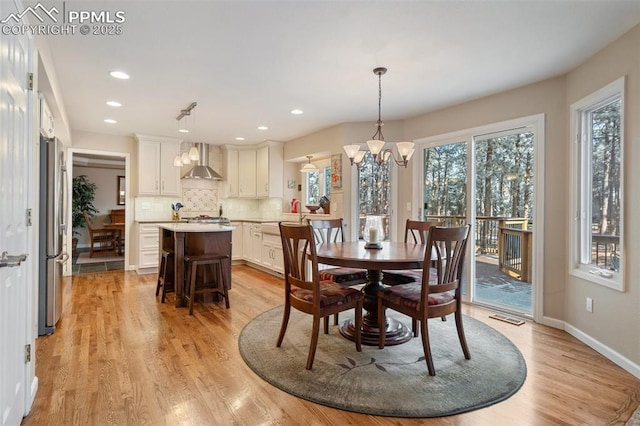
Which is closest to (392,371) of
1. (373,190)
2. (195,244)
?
(195,244)

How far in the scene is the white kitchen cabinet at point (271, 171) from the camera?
6.18 metres

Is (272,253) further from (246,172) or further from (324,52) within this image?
(324,52)

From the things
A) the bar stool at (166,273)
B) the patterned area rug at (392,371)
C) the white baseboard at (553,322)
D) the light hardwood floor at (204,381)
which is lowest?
the light hardwood floor at (204,381)

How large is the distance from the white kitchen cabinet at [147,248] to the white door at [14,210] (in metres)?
3.87

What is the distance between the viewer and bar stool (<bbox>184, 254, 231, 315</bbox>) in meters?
3.57

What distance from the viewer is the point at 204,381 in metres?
2.17

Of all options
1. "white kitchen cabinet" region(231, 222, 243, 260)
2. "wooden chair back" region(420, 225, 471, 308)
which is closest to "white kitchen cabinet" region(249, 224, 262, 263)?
"white kitchen cabinet" region(231, 222, 243, 260)

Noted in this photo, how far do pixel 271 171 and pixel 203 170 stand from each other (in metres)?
1.20

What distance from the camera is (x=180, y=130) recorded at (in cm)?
538

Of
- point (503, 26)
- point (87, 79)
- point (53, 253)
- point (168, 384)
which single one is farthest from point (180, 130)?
point (503, 26)

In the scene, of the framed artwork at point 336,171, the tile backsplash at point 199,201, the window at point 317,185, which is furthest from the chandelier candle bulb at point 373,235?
the tile backsplash at point 199,201

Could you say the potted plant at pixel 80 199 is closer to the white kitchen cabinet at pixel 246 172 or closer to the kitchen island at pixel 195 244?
the white kitchen cabinet at pixel 246 172

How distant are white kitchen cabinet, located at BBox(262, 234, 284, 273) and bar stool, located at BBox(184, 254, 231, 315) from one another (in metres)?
1.41

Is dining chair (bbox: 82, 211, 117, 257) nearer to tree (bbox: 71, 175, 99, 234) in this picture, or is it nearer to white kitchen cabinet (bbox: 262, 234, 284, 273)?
tree (bbox: 71, 175, 99, 234)
